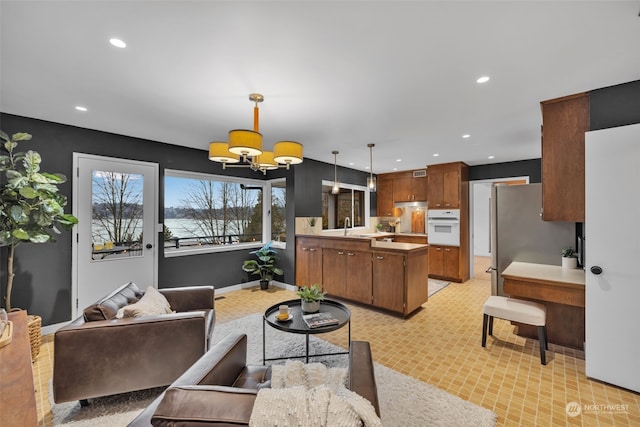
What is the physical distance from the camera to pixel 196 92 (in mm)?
2504

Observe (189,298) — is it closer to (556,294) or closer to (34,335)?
(34,335)

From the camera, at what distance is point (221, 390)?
1034mm

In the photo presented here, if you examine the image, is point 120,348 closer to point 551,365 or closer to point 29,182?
point 29,182

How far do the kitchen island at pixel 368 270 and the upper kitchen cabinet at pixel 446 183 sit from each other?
7.09 feet

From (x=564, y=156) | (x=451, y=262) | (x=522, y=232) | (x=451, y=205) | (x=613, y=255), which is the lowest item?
(x=451, y=262)

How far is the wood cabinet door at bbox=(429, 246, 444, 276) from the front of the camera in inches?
229

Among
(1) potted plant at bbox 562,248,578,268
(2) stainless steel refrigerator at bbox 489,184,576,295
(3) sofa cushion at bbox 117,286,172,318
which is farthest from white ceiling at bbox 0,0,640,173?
(3) sofa cushion at bbox 117,286,172,318

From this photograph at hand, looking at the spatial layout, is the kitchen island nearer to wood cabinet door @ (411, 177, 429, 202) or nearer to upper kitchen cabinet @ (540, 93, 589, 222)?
upper kitchen cabinet @ (540, 93, 589, 222)

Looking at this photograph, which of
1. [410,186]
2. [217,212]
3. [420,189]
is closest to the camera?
[217,212]

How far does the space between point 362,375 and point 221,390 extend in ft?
2.29

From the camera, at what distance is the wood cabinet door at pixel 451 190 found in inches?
222

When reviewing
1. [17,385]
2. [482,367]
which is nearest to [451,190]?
[482,367]

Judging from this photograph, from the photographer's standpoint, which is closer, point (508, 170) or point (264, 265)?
point (264, 265)

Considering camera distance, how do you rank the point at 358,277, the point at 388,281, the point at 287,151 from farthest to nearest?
the point at 358,277 < the point at 388,281 < the point at 287,151
